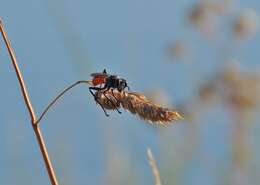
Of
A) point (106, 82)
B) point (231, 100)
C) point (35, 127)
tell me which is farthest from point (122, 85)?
point (231, 100)

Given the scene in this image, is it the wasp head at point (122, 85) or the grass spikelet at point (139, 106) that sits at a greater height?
the wasp head at point (122, 85)

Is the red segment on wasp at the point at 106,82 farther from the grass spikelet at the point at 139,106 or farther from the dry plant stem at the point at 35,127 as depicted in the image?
the dry plant stem at the point at 35,127

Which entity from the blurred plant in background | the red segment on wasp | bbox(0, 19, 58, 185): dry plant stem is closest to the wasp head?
the red segment on wasp

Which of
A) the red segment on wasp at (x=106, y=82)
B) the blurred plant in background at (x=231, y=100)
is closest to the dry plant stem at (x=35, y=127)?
the red segment on wasp at (x=106, y=82)

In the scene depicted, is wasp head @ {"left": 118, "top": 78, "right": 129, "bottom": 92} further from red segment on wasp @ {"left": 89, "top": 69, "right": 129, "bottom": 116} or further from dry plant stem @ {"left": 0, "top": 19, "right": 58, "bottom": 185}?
dry plant stem @ {"left": 0, "top": 19, "right": 58, "bottom": 185}

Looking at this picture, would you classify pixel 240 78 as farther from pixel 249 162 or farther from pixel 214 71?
pixel 249 162

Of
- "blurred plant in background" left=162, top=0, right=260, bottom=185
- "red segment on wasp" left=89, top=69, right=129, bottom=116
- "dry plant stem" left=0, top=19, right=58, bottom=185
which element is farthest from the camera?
"blurred plant in background" left=162, top=0, right=260, bottom=185

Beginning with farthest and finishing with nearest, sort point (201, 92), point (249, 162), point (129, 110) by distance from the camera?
point (201, 92) → point (249, 162) → point (129, 110)

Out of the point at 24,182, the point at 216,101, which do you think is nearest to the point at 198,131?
the point at 216,101
